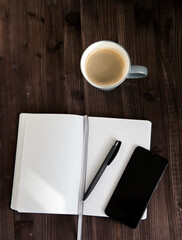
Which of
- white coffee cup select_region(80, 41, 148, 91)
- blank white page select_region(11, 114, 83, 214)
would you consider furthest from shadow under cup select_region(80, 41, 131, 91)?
blank white page select_region(11, 114, 83, 214)

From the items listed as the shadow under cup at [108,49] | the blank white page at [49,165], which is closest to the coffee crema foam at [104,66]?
the shadow under cup at [108,49]

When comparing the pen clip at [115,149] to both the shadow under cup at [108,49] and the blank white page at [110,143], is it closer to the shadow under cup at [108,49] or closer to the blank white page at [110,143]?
the blank white page at [110,143]

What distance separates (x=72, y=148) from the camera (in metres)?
0.62

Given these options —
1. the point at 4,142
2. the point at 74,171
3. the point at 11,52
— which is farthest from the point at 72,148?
the point at 11,52

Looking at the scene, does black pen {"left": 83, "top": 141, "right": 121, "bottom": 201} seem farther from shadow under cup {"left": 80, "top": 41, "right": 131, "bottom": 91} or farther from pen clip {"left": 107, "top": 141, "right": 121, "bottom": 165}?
shadow under cup {"left": 80, "top": 41, "right": 131, "bottom": 91}

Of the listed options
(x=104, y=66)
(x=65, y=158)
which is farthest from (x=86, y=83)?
(x=65, y=158)

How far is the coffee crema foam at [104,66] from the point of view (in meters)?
0.59

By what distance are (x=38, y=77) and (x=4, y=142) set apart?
0.59ft

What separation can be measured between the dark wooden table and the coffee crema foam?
0.21 feet

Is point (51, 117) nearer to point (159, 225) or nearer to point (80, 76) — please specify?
point (80, 76)

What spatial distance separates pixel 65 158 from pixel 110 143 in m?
0.11

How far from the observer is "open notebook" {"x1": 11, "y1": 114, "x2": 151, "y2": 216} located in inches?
24.0

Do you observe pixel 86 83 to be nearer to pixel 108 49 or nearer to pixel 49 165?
pixel 108 49

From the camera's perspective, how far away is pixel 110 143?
637 mm
